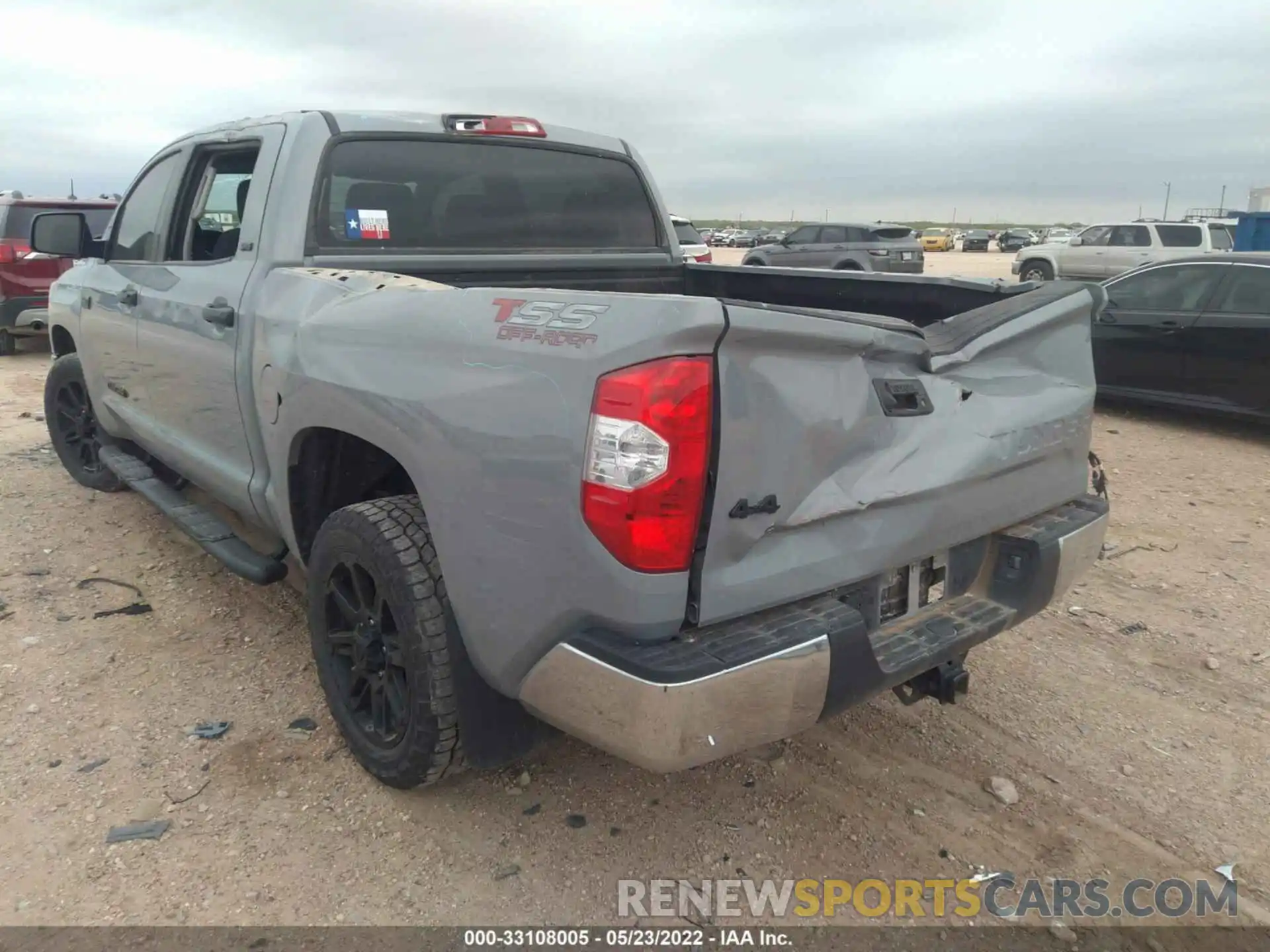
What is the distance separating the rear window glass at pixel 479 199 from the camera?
334cm

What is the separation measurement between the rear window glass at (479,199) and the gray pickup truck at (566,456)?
0.01 meters

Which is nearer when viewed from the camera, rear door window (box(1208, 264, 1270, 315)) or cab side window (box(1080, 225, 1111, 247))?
rear door window (box(1208, 264, 1270, 315))

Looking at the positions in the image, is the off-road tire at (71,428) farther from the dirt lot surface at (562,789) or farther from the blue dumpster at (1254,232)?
the blue dumpster at (1254,232)

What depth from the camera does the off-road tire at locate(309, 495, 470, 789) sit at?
2.39m

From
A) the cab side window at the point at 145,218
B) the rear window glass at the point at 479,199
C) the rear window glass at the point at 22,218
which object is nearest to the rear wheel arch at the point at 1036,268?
the rear window glass at the point at 22,218

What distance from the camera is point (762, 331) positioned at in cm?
196

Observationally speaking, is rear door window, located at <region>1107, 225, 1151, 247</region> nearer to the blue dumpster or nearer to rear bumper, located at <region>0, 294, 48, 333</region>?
the blue dumpster

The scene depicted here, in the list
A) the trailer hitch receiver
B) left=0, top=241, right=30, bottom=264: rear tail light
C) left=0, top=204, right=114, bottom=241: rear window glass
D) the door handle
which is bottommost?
the trailer hitch receiver

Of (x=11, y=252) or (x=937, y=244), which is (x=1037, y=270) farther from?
(x=937, y=244)

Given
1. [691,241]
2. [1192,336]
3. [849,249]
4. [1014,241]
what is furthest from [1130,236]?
[1014,241]

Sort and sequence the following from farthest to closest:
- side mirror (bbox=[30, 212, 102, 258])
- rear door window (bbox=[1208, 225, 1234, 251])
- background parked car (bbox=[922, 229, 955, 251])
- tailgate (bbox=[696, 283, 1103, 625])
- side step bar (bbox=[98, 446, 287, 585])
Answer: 1. background parked car (bbox=[922, 229, 955, 251])
2. rear door window (bbox=[1208, 225, 1234, 251])
3. side mirror (bbox=[30, 212, 102, 258])
4. side step bar (bbox=[98, 446, 287, 585])
5. tailgate (bbox=[696, 283, 1103, 625])

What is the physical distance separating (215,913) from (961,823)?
2003mm

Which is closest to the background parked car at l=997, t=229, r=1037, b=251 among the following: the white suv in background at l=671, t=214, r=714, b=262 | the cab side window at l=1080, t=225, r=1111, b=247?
the cab side window at l=1080, t=225, r=1111, b=247

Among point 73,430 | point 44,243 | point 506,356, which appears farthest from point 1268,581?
point 73,430
